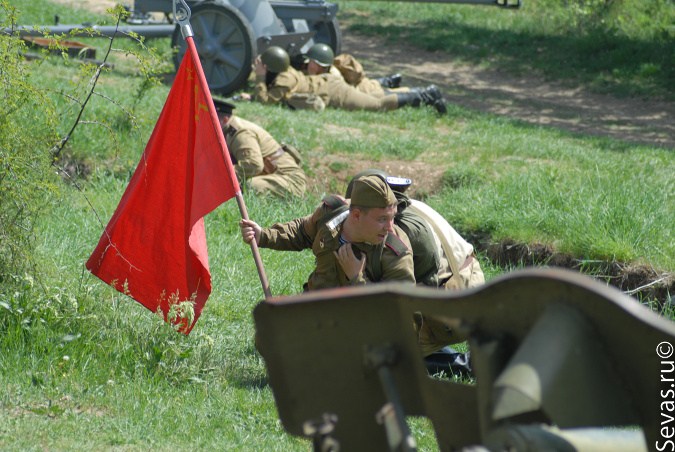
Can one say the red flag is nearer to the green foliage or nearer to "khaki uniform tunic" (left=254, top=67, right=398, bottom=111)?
the green foliage

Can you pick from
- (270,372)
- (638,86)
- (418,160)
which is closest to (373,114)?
(418,160)

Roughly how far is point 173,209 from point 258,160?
11.8 feet

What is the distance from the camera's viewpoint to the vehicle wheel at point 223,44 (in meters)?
13.1

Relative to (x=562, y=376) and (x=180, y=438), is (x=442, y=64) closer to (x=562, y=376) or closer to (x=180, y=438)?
(x=180, y=438)

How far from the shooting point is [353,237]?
17.3ft

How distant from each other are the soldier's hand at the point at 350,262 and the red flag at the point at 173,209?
28.9 inches

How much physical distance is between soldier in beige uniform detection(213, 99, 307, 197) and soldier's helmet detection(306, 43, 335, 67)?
4.05 metres

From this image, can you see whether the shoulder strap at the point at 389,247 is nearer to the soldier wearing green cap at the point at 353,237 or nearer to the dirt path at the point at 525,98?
the soldier wearing green cap at the point at 353,237

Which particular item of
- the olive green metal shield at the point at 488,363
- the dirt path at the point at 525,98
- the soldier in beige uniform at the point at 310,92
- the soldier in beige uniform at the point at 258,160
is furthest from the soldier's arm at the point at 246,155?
the olive green metal shield at the point at 488,363

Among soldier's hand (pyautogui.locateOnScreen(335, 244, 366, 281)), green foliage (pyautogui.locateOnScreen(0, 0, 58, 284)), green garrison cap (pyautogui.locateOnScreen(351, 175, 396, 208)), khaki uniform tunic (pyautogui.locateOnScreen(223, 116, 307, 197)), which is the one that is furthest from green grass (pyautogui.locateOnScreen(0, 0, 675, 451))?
green garrison cap (pyautogui.locateOnScreen(351, 175, 396, 208))

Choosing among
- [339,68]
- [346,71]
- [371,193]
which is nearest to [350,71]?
[346,71]

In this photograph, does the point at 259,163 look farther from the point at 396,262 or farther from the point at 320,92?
the point at 396,262

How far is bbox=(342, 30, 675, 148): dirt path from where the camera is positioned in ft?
45.7

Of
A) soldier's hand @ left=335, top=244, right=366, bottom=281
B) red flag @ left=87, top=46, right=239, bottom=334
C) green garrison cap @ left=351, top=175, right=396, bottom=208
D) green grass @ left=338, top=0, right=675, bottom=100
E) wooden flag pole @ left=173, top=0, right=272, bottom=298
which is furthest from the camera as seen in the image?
green grass @ left=338, top=0, right=675, bottom=100
